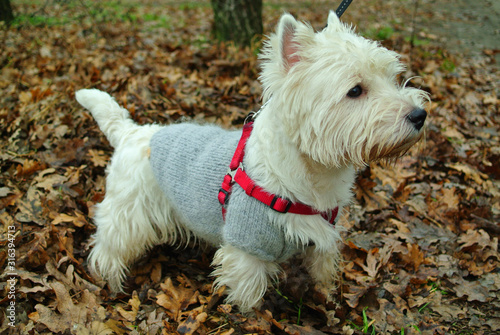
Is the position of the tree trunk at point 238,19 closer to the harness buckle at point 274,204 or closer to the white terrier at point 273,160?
the white terrier at point 273,160

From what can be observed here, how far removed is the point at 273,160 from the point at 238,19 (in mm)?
5017

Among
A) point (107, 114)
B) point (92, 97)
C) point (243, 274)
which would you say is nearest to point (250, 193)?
point (243, 274)

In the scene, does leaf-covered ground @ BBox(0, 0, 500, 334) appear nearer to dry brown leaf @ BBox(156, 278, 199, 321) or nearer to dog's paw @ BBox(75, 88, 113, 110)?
dry brown leaf @ BBox(156, 278, 199, 321)

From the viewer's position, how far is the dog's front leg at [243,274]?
255 centimetres

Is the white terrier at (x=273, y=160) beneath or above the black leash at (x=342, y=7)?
beneath

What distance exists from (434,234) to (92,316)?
10.2ft

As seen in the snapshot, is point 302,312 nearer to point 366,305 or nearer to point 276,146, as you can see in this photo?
point 366,305

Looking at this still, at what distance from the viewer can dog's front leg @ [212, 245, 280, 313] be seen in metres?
2.55

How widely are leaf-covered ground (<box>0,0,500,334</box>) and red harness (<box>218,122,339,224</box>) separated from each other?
0.86m

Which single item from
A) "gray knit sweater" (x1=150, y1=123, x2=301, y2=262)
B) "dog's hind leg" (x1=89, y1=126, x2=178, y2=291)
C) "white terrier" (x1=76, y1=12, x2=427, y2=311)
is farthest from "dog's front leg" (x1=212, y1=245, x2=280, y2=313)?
"dog's hind leg" (x1=89, y1=126, x2=178, y2=291)

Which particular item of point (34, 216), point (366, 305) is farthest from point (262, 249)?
point (34, 216)

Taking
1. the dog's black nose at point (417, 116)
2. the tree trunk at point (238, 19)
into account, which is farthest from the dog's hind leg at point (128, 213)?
the tree trunk at point (238, 19)

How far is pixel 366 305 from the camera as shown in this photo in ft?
9.25

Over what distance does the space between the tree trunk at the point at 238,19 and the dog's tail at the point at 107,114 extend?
13.2ft
